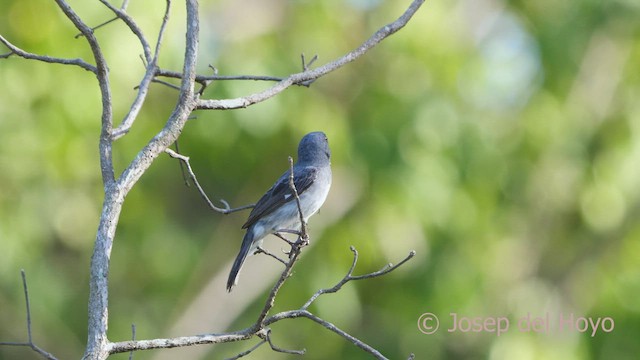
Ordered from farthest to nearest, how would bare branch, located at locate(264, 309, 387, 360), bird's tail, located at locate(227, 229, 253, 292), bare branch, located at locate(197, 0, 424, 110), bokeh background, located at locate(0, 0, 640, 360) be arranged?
bokeh background, located at locate(0, 0, 640, 360), bird's tail, located at locate(227, 229, 253, 292), bare branch, located at locate(197, 0, 424, 110), bare branch, located at locate(264, 309, 387, 360)

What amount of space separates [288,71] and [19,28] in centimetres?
254

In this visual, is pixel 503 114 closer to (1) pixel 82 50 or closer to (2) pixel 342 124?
(2) pixel 342 124

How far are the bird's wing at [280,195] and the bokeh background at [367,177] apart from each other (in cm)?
227

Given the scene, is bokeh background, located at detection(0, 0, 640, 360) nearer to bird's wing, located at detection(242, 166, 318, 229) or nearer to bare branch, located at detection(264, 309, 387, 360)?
bird's wing, located at detection(242, 166, 318, 229)

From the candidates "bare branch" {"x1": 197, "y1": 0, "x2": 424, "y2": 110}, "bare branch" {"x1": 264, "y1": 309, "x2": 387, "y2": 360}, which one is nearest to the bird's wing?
"bare branch" {"x1": 197, "y1": 0, "x2": 424, "y2": 110}

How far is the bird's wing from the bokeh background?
2.27 meters

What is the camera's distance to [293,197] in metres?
5.27

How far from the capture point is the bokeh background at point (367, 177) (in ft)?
27.0

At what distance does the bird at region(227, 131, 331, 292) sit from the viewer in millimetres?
5320

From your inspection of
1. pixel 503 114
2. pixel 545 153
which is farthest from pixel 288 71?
pixel 545 153

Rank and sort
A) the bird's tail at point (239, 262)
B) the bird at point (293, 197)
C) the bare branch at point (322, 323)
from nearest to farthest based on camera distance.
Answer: the bare branch at point (322, 323)
the bird's tail at point (239, 262)
the bird at point (293, 197)

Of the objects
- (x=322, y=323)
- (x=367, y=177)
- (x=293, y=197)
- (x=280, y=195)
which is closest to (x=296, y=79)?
(x=322, y=323)

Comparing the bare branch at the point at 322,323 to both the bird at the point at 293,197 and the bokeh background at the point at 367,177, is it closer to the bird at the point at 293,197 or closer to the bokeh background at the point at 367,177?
the bird at the point at 293,197

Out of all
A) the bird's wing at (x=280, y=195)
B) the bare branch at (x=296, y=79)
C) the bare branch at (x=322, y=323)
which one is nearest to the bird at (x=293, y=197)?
the bird's wing at (x=280, y=195)
